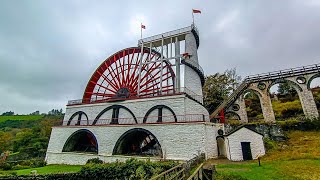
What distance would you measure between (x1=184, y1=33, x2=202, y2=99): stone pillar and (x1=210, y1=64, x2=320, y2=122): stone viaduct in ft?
11.6

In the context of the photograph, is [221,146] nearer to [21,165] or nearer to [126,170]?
[126,170]

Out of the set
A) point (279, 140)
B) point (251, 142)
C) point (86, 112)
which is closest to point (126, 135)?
point (86, 112)

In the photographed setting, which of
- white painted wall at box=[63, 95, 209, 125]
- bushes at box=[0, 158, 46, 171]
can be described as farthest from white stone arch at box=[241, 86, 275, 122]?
bushes at box=[0, 158, 46, 171]

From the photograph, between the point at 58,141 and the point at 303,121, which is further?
the point at 58,141

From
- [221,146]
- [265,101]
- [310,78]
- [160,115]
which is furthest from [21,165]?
[310,78]

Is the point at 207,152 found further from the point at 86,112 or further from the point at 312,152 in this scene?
the point at 86,112

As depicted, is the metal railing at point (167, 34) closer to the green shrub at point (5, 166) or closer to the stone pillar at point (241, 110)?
the stone pillar at point (241, 110)

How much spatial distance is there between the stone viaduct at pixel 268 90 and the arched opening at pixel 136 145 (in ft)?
23.7

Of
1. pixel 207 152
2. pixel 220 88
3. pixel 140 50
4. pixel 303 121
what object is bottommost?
pixel 207 152

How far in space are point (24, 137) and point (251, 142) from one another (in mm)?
41444

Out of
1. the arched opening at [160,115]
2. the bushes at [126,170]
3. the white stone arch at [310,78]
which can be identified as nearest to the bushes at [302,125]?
the white stone arch at [310,78]

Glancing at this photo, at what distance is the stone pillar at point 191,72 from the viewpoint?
65.4 feet

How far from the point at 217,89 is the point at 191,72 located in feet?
33.3

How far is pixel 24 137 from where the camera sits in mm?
35875
